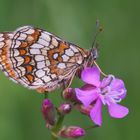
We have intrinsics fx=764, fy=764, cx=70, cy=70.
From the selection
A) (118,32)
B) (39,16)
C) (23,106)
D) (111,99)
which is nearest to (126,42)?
(118,32)

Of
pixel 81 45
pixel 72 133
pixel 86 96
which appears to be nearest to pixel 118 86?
pixel 86 96

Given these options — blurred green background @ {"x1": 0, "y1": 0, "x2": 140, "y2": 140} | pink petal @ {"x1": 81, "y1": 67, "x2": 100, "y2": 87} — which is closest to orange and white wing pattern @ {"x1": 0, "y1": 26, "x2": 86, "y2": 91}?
pink petal @ {"x1": 81, "y1": 67, "x2": 100, "y2": 87}

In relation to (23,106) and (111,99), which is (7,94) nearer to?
(23,106)

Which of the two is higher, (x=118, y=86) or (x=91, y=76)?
(x=91, y=76)

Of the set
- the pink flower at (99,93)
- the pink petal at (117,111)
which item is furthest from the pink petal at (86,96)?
the pink petal at (117,111)

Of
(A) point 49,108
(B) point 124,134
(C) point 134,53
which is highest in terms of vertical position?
(A) point 49,108

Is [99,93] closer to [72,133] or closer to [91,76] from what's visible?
[91,76]
